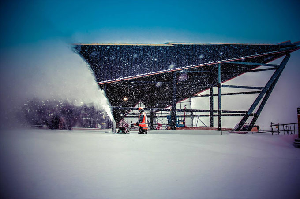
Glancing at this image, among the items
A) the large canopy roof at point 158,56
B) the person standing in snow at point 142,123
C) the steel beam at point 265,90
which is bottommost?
the person standing in snow at point 142,123

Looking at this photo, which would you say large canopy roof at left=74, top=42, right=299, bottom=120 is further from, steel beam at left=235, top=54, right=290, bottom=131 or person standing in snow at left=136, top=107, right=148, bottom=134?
person standing in snow at left=136, top=107, right=148, bottom=134

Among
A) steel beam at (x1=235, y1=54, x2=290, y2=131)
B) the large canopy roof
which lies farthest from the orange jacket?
steel beam at (x1=235, y1=54, x2=290, y2=131)

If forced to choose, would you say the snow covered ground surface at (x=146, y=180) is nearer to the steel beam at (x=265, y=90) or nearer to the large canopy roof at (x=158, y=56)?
the steel beam at (x=265, y=90)

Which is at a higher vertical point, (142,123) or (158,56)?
(158,56)

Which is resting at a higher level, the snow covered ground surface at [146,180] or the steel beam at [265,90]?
the steel beam at [265,90]

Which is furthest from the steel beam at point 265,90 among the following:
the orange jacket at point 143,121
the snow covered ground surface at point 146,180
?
the snow covered ground surface at point 146,180

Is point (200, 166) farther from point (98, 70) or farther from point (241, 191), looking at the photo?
point (98, 70)

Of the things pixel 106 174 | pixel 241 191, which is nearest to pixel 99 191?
pixel 106 174

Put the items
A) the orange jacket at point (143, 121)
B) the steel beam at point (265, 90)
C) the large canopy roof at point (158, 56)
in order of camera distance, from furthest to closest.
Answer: the large canopy roof at point (158, 56)
the steel beam at point (265, 90)
the orange jacket at point (143, 121)

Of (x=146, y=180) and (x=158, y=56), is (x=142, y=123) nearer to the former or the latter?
(x=158, y=56)

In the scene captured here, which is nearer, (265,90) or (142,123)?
(142,123)

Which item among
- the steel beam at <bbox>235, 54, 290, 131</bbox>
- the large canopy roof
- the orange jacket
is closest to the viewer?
the orange jacket

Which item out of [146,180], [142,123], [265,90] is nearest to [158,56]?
[142,123]

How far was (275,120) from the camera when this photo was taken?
→ 12.2 metres
